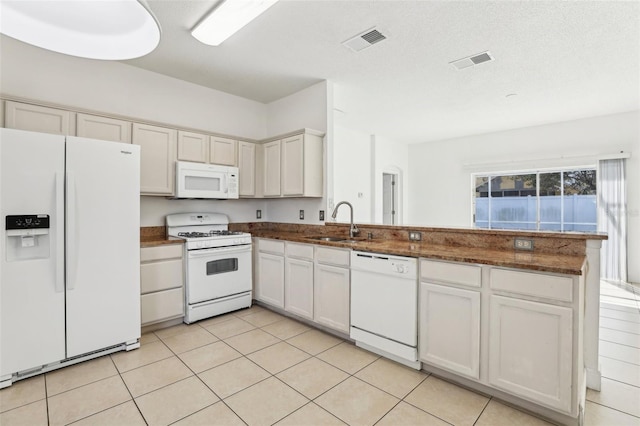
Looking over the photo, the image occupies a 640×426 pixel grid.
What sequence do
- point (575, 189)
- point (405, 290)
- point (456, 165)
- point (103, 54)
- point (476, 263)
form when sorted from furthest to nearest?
1. point (456, 165)
2. point (575, 189)
3. point (405, 290)
4. point (476, 263)
5. point (103, 54)

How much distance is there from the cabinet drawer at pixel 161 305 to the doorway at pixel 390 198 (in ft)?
17.2

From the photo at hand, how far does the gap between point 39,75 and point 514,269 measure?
170 inches

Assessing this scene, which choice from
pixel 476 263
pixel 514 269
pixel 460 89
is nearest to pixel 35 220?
pixel 476 263

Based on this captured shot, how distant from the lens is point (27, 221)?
220cm

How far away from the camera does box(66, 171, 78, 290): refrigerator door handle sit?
2367 millimetres

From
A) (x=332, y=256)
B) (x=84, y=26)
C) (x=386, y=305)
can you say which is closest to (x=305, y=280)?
(x=332, y=256)

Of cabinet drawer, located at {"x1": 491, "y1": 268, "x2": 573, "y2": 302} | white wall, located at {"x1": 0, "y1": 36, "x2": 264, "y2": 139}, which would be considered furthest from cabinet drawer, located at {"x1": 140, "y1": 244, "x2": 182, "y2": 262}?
cabinet drawer, located at {"x1": 491, "y1": 268, "x2": 573, "y2": 302}

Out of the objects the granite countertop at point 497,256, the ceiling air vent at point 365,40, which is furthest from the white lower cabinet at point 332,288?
the ceiling air vent at point 365,40

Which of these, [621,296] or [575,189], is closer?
[621,296]

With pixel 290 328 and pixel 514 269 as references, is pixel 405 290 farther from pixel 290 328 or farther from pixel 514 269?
pixel 290 328

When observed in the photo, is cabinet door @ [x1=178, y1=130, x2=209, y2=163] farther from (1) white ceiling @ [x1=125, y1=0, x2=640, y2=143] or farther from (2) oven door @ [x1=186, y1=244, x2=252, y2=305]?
(2) oven door @ [x1=186, y1=244, x2=252, y2=305]

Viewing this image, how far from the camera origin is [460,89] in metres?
4.11

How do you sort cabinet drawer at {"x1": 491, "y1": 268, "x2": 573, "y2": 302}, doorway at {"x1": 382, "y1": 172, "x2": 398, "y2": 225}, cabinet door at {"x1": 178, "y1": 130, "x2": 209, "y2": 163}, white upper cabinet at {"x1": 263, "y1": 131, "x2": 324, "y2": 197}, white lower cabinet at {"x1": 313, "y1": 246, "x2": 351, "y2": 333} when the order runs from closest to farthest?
1. cabinet drawer at {"x1": 491, "y1": 268, "x2": 573, "y2": 302}
2. white lower cabinet at {"x1": 313, "y1": 246, "x2": 351, "y2": 333}
3. cabinet door at {"x1": 178, "y1": 130, "x2": 209, "y2": 163}
4. white upper cabinet at {"x1": 263, "y1": 131, "x2": 324, "y2": 197}
5. doorway at {"x1": 382, "y1": 172, "x2": 398, "y2": 225}

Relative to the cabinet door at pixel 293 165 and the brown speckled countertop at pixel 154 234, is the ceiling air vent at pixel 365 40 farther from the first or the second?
the brown speckled countertop at pixel 154 234
